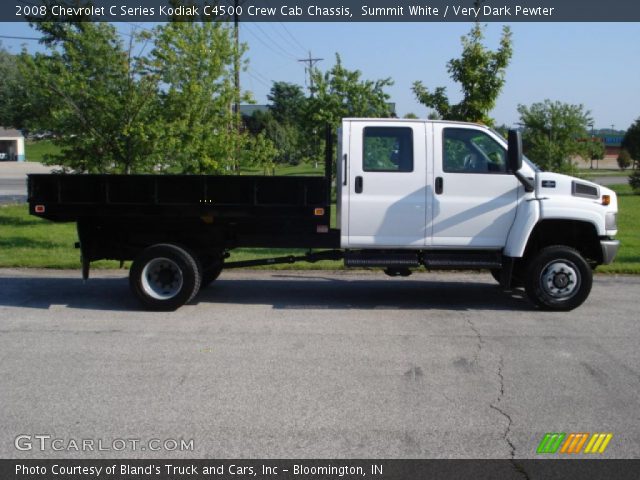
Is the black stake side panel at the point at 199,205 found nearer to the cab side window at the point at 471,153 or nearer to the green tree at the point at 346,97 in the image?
the cab side window at the point at 471,153

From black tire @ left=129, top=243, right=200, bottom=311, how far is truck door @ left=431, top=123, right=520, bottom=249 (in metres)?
3.13

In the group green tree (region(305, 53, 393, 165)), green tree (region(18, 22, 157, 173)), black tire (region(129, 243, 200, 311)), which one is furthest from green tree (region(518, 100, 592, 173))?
black tire (region(129, 243, 200, 311))

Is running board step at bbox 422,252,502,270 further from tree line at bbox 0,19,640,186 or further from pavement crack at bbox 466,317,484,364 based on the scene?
tree line at bbox 0,19,640,186

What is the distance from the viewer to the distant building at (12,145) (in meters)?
73.3

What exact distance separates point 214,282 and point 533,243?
196 inches

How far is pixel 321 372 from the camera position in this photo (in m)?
6.45

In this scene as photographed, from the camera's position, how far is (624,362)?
22.5 ft

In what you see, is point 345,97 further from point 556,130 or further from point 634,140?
point 634,140

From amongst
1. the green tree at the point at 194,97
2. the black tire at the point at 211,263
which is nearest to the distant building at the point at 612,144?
the green tree at the point at 194,97

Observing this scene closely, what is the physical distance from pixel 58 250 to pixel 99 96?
3.47 m

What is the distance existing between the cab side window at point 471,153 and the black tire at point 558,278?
1258 millimetres

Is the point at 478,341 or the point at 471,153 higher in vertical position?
the point at 471,153

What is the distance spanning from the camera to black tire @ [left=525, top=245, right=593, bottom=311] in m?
8.91
